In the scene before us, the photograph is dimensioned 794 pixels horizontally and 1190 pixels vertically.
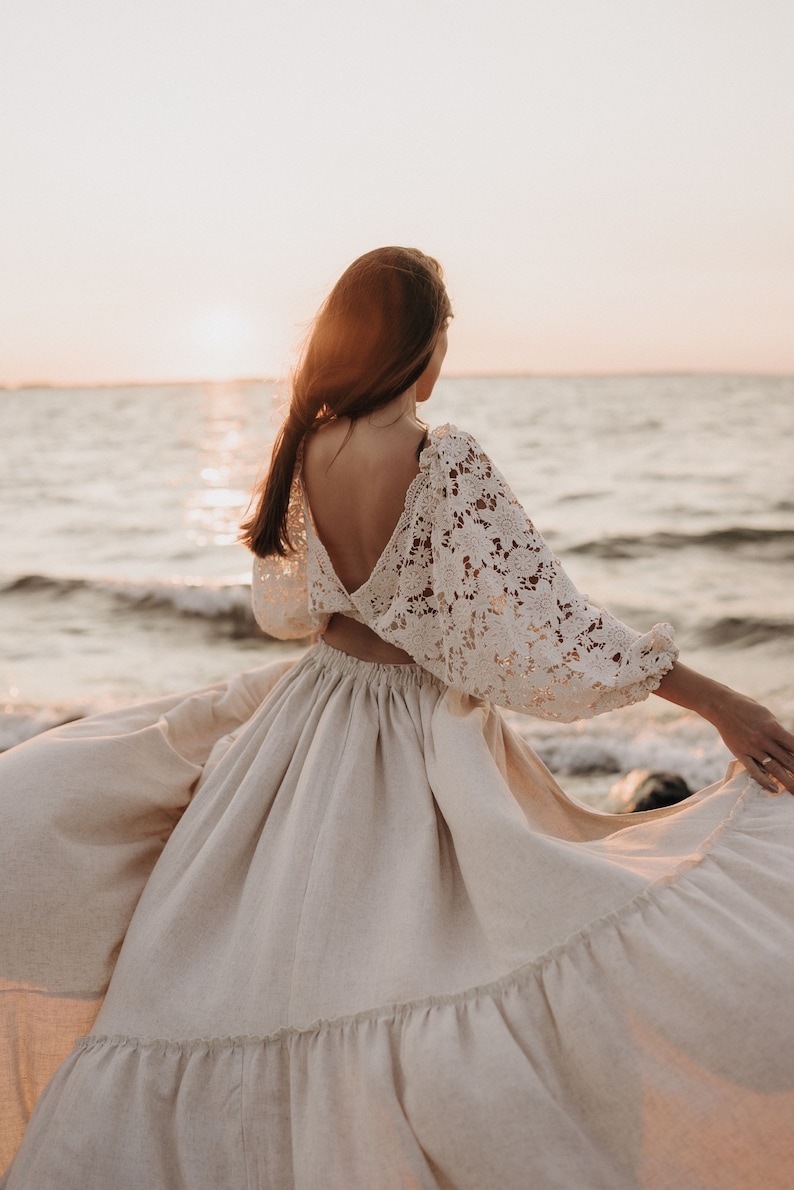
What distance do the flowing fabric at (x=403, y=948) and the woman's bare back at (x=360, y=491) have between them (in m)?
0.07

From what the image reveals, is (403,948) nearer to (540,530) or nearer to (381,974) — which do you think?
(381,974)

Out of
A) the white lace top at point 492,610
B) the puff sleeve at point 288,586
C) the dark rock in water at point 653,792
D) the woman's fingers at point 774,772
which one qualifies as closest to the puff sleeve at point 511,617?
the white lace top at point 492,610

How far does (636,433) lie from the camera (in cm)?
2620

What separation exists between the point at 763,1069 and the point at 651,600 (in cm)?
951

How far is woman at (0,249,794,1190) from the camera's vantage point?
161 cm

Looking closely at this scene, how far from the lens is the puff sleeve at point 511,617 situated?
2.12 m

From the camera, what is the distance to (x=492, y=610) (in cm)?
214

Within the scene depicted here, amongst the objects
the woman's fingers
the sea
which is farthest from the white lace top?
the sea

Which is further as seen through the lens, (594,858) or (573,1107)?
(594,858)

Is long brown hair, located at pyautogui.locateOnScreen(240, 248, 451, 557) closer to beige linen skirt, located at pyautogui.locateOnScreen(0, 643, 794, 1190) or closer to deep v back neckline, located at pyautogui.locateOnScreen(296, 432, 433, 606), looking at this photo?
deep v back neckline, located at pyautogui.locateOnScreen(296, 432, 433, 606)

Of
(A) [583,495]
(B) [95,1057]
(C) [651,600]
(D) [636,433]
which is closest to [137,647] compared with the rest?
(C) [651,600]

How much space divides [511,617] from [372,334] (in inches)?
29.4

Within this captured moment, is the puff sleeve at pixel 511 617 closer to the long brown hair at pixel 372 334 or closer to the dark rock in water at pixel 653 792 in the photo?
the long brown hair at pixel 372 334

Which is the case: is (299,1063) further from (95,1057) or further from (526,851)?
(526,851)
